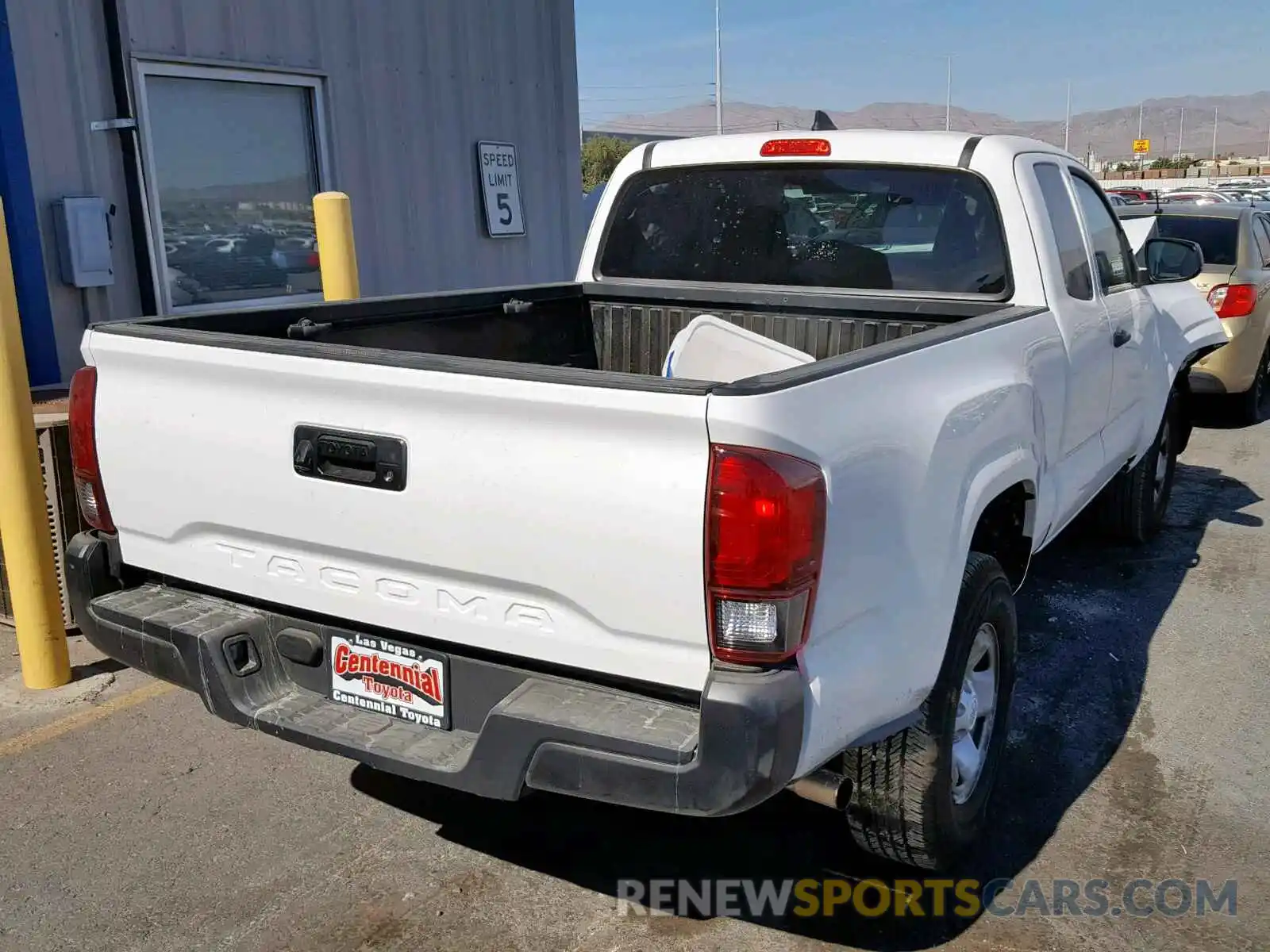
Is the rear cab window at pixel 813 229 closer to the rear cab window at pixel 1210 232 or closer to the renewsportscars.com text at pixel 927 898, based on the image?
the renewsportscars.com text at pixel 927 898

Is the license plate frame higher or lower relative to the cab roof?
lower

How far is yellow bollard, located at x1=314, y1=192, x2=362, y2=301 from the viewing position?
20.3ft

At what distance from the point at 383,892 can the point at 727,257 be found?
8.69ft

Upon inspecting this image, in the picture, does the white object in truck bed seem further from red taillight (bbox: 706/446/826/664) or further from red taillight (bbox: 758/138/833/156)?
red taillight (bbox: 706/446/826/664)

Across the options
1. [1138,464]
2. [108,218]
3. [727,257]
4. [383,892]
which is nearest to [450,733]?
[383,892]

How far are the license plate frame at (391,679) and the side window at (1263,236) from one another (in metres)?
8.68

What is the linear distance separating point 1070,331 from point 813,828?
6.15ft

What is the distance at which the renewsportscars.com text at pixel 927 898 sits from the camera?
311cm

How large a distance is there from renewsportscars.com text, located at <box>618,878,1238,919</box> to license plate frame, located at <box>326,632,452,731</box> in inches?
32.8

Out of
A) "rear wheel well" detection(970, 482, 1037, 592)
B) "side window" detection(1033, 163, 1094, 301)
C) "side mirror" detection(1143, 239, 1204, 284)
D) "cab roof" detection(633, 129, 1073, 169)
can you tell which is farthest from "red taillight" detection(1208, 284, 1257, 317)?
"rear wheel well" detection(970, 482, 1037, 592)

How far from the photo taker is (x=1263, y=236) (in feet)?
31.3

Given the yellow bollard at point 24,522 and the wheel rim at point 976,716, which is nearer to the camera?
the wheel rim at point 976,716

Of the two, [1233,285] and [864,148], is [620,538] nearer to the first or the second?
[864,148]

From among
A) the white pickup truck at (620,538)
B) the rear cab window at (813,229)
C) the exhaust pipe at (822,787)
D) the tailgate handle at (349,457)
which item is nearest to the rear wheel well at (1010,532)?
the white pickup truck at (620,538)
